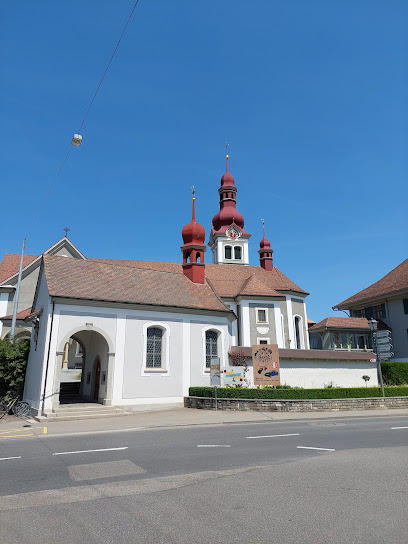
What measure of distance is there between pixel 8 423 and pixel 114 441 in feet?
26.3

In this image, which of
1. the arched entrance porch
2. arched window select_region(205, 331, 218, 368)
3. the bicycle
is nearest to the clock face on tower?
arched window select_region(205, 331, 218, 368)

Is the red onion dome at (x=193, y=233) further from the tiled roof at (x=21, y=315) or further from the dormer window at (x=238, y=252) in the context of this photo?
the dormer window at (x=238, y=252)

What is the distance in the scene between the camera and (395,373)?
27.8 meters

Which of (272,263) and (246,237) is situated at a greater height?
(246,237)

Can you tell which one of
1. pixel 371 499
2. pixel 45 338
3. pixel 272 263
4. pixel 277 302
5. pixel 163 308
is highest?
pixel 272 263

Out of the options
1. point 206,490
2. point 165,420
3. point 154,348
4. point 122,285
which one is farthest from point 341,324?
point 206,490

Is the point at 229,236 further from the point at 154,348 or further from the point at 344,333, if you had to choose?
the point at 154,348

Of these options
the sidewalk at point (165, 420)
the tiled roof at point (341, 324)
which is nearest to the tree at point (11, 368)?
the sidewalk at point (165, 420)

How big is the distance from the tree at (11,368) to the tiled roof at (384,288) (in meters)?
31.4

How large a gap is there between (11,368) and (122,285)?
7.69 metres

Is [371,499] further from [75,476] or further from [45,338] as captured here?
[45,338]

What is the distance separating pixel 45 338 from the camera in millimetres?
19406

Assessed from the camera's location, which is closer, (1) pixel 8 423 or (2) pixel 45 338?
(1) pixel 8 423

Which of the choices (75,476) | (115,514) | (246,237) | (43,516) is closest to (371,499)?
(115,514)
